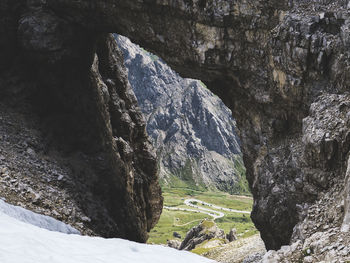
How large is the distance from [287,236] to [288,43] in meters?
17.9

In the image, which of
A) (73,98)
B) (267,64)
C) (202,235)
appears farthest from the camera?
(202,235)

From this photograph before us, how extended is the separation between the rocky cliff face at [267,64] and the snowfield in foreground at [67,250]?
9.70 meters

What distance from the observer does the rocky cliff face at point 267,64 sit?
2391 centimetres

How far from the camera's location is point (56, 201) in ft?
106

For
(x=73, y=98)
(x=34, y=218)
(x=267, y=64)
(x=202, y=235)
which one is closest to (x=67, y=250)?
(x=34, y=218)

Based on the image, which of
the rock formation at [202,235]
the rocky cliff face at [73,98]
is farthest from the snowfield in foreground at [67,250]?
the rock formation at [202,235]

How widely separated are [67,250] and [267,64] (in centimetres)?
2386

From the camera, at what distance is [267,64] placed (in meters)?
30.3

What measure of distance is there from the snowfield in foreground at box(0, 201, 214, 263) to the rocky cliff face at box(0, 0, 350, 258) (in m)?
9.70

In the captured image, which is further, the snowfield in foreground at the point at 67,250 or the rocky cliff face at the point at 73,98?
the rocky cliff face at the point at 73,98

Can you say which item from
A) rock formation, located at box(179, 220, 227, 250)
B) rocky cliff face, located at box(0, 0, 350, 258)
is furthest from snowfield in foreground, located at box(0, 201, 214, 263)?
rock formation, located at box(179, 220, 227, 250)

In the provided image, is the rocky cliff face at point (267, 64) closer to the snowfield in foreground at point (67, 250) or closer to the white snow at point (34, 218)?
the snowfield in foreground at point (67, 250)

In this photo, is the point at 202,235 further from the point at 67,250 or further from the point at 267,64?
the point at 67,250

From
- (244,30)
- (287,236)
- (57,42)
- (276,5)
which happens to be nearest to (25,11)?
(57,42)
